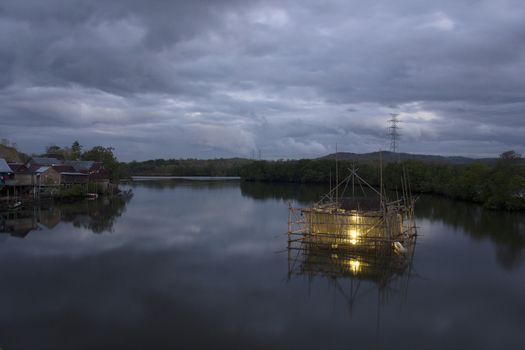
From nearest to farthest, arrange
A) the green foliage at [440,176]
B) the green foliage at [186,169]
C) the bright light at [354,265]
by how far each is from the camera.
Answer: the bright light at [354,265], the green foliage at [440,176], the green foliage at [186,169]

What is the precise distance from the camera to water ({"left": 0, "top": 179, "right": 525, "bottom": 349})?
10.1 m

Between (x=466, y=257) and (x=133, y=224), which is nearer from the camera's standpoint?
(x=466, y=257)

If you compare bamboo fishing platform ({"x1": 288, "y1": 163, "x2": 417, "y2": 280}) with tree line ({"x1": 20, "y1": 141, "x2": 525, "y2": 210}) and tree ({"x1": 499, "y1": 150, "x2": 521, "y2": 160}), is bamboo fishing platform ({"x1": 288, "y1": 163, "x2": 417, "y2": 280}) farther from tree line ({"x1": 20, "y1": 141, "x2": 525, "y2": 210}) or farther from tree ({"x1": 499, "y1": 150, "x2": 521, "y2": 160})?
tree ({"x1": 499, "y1": 150, "x2": 521, "y2": 160})

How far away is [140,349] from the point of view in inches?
367

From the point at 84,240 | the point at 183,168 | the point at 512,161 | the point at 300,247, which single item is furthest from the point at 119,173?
Result: the point at 183,168

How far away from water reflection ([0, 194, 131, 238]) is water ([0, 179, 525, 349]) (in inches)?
39.0

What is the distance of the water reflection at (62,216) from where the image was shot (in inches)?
931

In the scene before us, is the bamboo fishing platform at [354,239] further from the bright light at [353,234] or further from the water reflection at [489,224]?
the water reflection at [489,224]

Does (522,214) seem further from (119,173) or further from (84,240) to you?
(119,173)

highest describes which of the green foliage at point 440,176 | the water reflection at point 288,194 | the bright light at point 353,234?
the green foliage at point 440,176


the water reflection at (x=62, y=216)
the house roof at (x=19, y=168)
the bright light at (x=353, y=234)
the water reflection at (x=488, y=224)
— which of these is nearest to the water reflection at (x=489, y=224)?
the water reflection at (x=488, y=224)

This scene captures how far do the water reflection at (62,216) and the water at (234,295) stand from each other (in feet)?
3.25

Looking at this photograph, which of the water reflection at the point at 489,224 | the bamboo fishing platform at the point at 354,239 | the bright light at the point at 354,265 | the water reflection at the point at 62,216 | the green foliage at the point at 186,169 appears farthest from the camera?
the green foliage at the point at 186,169

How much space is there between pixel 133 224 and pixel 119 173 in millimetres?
28955
